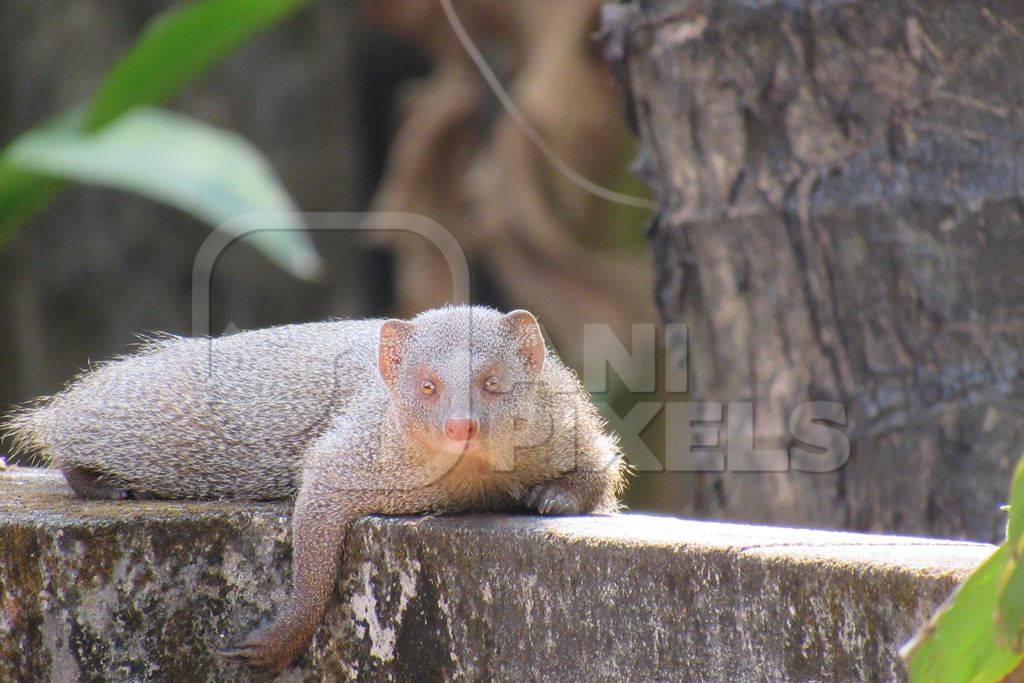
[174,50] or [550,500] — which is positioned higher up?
[174,50]

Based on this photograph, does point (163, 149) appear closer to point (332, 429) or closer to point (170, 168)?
point (170, 168)

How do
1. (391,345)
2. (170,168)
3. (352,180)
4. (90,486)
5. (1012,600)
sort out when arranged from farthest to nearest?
(352,180) → (170,168) → (90,486) → (391,345) → (1012,600)

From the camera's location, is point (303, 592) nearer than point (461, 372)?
Yes

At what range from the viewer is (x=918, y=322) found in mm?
2977

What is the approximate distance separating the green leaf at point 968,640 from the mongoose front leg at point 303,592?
1.32 m

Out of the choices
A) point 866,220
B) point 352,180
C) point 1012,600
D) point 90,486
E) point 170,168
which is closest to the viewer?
point 1012,600

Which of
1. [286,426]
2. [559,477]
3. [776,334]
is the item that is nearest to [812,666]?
[559,477]

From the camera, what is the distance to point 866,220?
299 centimetres

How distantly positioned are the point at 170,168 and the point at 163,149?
119 mm

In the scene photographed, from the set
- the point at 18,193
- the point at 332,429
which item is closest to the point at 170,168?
the point at 18,193

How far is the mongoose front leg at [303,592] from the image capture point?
217 cm

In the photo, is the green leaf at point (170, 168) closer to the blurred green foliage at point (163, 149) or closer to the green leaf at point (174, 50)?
the blurred green foliage at point (163, 149)

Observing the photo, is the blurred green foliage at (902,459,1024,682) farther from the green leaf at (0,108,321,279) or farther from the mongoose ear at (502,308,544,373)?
the green leaf at (0,108,321,279)

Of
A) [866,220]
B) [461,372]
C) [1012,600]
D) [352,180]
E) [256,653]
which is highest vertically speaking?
[352,180]
